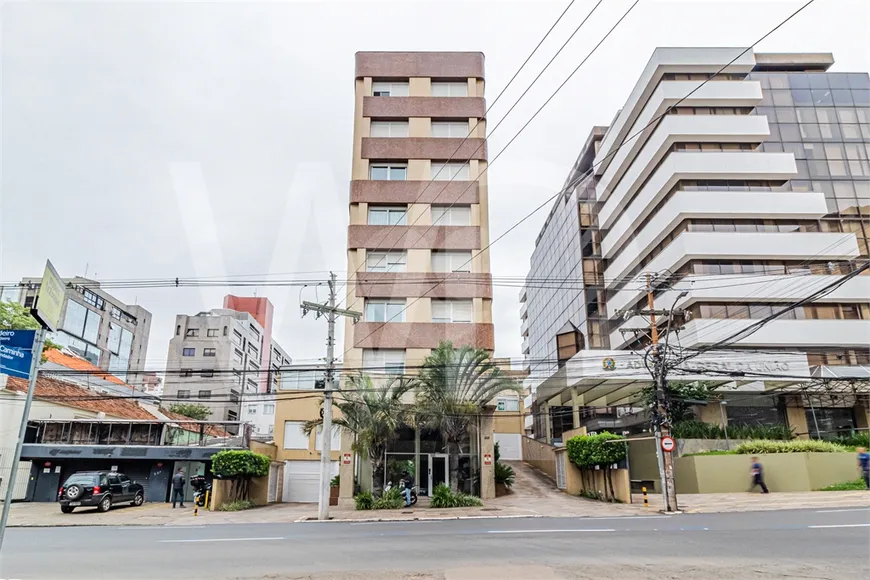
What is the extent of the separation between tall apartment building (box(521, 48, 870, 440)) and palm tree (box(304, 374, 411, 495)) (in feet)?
60.4

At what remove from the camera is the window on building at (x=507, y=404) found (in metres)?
50.2

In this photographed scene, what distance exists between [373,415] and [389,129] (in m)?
19.4

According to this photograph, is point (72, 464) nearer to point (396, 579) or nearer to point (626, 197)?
point (396, 579)

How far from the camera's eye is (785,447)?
88.5ft

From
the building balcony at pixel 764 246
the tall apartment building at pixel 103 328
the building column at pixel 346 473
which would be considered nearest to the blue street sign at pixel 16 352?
the building column at pixel 346 473

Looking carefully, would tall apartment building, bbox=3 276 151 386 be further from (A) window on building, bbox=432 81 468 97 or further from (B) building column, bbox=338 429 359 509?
(A) window on building, bbox=432 81 468 97

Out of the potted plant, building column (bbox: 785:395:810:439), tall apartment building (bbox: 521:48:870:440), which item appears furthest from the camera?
tall apartment building (bbox: 521:48:870:440)

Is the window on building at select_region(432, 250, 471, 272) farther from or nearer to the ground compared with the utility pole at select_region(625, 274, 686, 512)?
farther from the ground

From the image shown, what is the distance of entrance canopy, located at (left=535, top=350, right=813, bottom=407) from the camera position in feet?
112

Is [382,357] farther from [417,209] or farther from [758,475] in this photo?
[758,475]

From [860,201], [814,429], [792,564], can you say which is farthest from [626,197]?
[792,564]

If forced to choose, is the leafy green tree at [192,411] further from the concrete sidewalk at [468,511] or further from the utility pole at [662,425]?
the utility pole at [662,425]

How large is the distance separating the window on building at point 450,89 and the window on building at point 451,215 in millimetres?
8404

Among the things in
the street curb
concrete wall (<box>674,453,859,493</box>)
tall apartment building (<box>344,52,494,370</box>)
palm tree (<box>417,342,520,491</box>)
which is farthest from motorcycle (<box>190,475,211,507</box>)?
concrete wall (<box>674,453,859,493</box>)
